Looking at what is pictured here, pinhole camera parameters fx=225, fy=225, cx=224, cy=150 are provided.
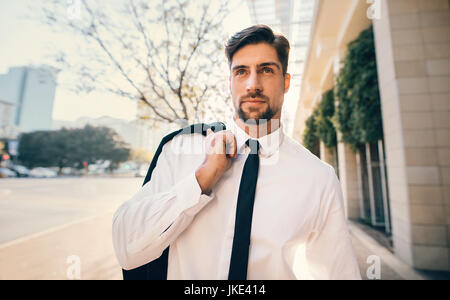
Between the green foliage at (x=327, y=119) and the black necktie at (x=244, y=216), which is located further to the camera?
the green foliage at (x=327, y=119)

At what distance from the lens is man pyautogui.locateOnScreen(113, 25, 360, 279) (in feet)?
2.97

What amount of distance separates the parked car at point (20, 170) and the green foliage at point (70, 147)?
3.02 ft

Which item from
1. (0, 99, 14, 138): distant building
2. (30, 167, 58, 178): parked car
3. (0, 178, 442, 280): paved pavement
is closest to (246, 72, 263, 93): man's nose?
(0, 178, 442, 280): paved pavement

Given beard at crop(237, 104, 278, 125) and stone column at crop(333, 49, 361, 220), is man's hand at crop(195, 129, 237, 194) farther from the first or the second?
stone column at crop(333, 49, 361, 220)

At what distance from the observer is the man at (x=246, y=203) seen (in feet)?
2.97

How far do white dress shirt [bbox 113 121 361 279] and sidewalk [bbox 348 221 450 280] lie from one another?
9.17 ft

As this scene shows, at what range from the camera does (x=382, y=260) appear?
3.72 m

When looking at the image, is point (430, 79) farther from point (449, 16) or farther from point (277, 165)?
point (277, 165)

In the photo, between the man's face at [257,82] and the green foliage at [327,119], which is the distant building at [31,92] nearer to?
the man's face at [257,82]

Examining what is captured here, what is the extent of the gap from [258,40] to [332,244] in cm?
113

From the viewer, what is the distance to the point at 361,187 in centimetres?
684

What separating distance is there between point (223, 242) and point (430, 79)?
435 centimetres

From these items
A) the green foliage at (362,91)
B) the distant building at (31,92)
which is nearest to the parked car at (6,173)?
the distant building at (31,92)
